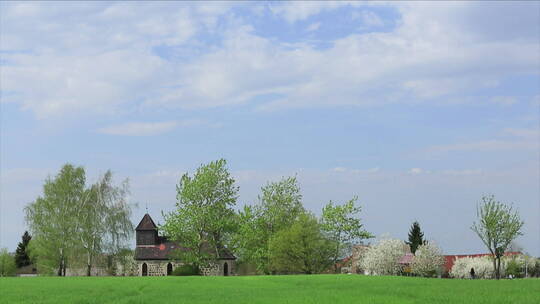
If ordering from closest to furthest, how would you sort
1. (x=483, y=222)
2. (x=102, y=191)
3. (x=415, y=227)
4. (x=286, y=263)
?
(x=483, y=222)
(x=286, y=263)
(x=102, y=191)
(x=415, y=227)

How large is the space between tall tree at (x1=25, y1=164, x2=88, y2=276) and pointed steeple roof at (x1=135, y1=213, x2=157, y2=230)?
19358 mm

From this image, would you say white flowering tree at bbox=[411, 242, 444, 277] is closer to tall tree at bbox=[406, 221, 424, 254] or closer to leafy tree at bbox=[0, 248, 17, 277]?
tall tree at bbox=[406, 221, 424, 254]

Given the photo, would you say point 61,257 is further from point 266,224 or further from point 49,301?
point 49,301

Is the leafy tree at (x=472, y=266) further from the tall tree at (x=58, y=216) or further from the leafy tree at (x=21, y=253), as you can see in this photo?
the leafy tree at (x=21, y=253)

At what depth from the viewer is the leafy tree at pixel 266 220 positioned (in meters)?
95.3

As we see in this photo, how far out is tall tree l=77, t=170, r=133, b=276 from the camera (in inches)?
3607

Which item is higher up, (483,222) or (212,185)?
(212,185)

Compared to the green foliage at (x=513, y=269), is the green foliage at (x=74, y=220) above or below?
above

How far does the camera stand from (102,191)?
94.1 m

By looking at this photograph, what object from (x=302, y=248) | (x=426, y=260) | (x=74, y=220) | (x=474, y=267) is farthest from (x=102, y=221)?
(x=474, y=267)

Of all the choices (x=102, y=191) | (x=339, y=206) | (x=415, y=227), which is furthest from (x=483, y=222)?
(x=415, y=227)

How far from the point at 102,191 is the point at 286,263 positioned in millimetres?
29260

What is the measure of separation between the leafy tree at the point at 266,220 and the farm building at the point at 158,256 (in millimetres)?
6898

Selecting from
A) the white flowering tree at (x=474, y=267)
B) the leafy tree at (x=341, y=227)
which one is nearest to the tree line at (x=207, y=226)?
the leafy tree at (x=341, y=227)
